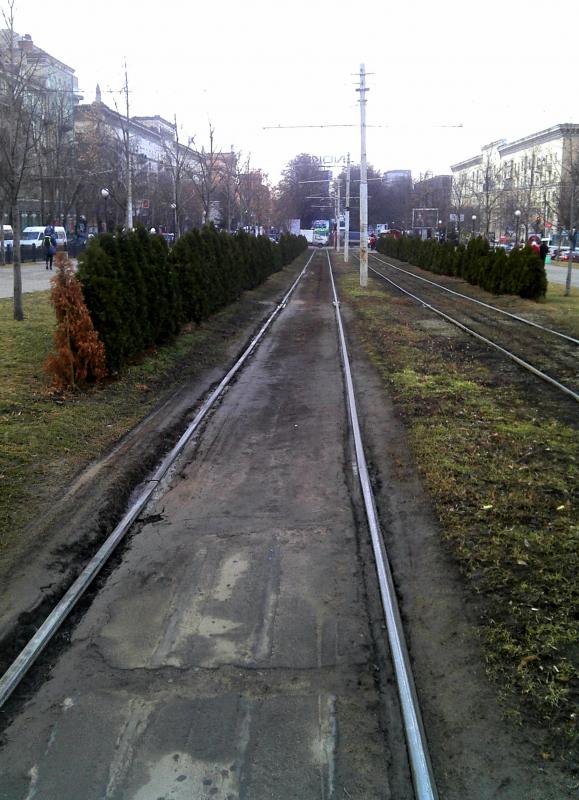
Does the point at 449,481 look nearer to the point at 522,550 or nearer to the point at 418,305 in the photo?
the point at 522,550

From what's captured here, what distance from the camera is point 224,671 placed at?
3.81 m

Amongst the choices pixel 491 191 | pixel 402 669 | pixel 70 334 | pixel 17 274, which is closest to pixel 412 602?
pixel 402 669

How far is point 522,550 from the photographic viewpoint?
16.7 feet

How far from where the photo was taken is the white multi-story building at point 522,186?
65312mm

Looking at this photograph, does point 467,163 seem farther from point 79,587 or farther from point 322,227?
point 79,587

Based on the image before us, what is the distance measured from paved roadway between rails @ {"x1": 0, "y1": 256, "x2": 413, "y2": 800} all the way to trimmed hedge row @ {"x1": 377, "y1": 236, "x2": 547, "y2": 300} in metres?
21.1

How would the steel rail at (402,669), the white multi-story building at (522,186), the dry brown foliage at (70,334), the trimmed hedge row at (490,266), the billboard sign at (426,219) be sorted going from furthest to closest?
the billboard sign at (426,219)
the white multi-story building at (522,186)
the trimmed hedge row at (490,266)
the dry brown foliage at (70,334)
the steel rail at (402,669)

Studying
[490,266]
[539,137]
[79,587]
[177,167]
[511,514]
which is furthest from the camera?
[539,137]

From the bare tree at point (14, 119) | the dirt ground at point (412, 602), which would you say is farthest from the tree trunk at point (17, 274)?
the dirt ground at point (412, 602)

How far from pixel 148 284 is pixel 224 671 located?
10.6 m

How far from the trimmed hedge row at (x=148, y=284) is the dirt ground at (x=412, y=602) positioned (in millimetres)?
3103

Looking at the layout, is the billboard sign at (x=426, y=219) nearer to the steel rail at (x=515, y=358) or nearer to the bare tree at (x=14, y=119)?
the steel rail at (x=515, y=358)

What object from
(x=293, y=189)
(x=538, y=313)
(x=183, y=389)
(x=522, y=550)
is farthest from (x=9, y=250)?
(x=293, y=189)

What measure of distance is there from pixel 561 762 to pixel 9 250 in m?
43.8
